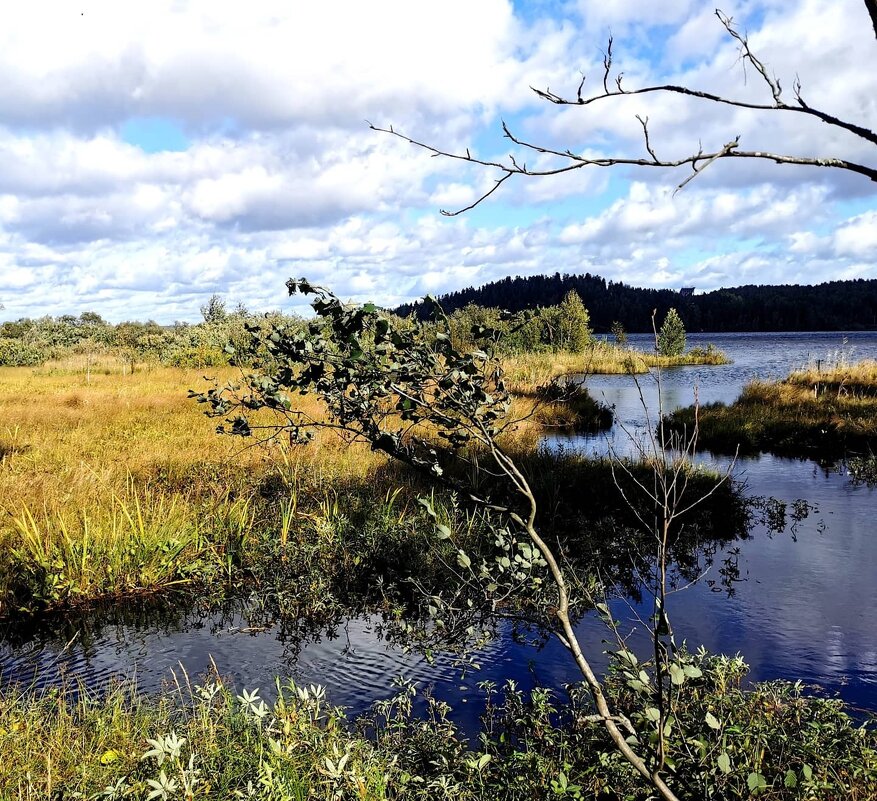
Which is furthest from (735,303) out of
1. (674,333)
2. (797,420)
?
(797,420)

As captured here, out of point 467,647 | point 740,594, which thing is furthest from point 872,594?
point 467,647

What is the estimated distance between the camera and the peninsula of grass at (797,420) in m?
15.5

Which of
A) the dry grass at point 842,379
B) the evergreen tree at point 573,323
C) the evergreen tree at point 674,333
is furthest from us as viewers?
the evergreen tree at point 674,333

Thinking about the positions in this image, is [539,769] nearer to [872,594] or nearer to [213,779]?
[213,779]

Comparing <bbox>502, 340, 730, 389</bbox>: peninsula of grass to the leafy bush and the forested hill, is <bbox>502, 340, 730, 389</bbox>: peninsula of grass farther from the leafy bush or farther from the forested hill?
the forested hill

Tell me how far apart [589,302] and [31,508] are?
4682 inches

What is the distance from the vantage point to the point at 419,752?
13.2 feet

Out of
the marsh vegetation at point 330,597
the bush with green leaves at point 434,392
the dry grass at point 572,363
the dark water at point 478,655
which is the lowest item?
the dark water at point 478,655

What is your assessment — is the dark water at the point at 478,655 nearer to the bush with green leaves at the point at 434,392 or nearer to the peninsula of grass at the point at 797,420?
the bush with green leaves at the point at 434,392

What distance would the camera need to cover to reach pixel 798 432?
1625 cm

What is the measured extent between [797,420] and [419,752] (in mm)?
16073

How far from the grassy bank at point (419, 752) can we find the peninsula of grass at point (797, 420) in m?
11.5

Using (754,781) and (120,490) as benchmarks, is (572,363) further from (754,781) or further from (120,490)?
(754,781)

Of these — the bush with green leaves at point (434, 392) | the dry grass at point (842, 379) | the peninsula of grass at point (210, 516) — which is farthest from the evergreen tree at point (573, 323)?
the bush with green leaves at point (434, 392)
